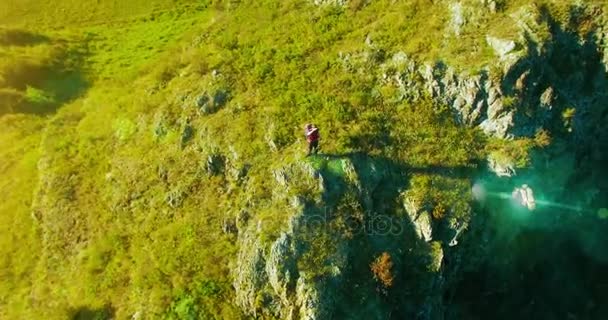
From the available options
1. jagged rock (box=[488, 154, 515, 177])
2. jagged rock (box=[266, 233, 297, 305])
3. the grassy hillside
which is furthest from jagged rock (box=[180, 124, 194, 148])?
jagged rock (box=[488, 154, 515, 177])

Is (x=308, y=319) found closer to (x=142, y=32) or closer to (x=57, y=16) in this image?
(x=142, y=32)

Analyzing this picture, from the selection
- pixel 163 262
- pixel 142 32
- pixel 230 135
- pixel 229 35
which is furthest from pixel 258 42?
pixel 163 262

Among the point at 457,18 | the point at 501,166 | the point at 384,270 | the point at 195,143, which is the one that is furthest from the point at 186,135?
the point at 501,166

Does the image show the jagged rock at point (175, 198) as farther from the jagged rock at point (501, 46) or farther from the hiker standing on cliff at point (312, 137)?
the jagged rock at point (501, 46)

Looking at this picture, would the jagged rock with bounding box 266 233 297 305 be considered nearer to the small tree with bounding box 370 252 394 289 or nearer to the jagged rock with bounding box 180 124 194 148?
the small tree with bounding box 370 252 394 289

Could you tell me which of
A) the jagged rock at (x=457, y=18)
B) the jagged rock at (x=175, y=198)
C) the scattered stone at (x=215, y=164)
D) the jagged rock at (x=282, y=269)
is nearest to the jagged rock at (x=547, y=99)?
the jagged rock at (x=457, y=18)

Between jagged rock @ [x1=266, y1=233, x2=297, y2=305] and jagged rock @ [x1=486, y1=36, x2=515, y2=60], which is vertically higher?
jagged rock @ [x1=486, y1=36, x2=515, y2=60]
